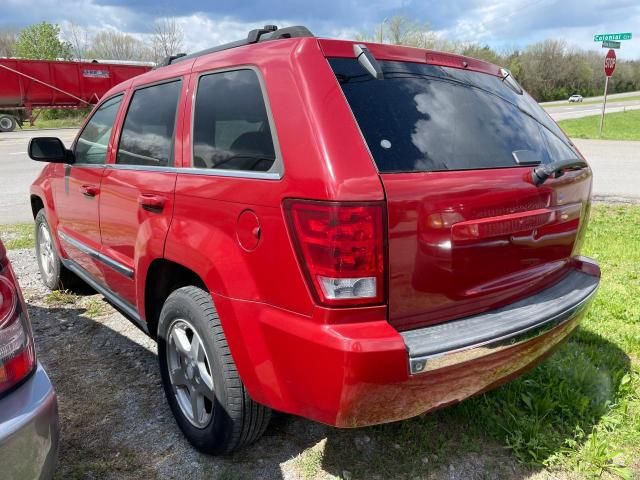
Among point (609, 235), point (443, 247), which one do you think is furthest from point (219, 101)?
point (609, 235)

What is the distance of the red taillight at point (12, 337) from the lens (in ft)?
5.16

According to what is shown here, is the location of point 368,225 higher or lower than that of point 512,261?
higher

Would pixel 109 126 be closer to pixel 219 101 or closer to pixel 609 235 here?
pixel 219 101

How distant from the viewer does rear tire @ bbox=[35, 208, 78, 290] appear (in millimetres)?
4582

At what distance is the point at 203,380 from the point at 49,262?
3.14 metres

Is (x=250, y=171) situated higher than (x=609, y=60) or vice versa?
(x=609, y=60)

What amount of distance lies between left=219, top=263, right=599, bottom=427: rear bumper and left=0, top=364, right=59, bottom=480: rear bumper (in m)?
0.72

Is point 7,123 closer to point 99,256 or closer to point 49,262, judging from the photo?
point 49,262

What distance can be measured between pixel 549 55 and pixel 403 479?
83.3m

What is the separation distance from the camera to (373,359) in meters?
1.77

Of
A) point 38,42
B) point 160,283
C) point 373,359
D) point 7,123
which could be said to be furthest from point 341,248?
point 38,42

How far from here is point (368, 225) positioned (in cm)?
181

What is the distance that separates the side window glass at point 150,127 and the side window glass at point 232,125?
0.26 m

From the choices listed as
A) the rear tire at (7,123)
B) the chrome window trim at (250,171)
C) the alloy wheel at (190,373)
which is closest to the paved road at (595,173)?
the alloy wheel at (190,373)
